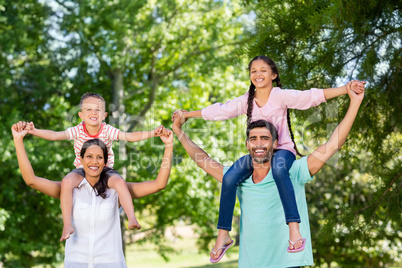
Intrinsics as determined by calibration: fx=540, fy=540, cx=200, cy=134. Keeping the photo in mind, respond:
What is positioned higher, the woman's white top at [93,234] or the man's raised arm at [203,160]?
the man's raised arm at [203,160]

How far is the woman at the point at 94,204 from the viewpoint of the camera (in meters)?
2.86

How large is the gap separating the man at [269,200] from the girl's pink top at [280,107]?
18 centimetres

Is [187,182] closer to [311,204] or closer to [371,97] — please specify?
[311,204]

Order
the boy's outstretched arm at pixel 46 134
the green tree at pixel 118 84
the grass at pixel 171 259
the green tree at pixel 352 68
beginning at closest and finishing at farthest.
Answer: the boy's outstretched arm at pixel 46 134
the green tree at pixel 352 68
the green tree at pixel 118 84
the grass at pixel 171 259

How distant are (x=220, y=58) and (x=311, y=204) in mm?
3972

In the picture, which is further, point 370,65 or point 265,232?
point 370,65

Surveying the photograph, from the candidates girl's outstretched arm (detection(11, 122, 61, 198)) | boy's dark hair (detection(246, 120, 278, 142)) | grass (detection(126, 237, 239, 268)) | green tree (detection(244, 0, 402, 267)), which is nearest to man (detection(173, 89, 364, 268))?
boy's dark hair (detection(246, 120, 278, 142))

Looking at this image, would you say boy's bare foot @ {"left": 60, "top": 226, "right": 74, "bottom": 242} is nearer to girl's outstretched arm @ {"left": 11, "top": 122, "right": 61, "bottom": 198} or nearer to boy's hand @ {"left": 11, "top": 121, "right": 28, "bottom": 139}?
girl's outstretched arm @ {"left": 11, "top": 122, "right": 61, "bottom": 198}

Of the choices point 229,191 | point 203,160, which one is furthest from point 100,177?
point 229,191

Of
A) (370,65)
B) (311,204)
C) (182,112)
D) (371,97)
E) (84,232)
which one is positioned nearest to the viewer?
(84,232)

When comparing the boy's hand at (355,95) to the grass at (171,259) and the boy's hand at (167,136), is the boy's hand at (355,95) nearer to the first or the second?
the boy's hand at (167,136)

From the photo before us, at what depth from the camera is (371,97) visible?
513 cm

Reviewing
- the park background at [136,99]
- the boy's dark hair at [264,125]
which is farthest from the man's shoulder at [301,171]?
the park background at [136,99]

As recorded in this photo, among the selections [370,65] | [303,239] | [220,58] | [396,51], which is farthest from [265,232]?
[220,58]
